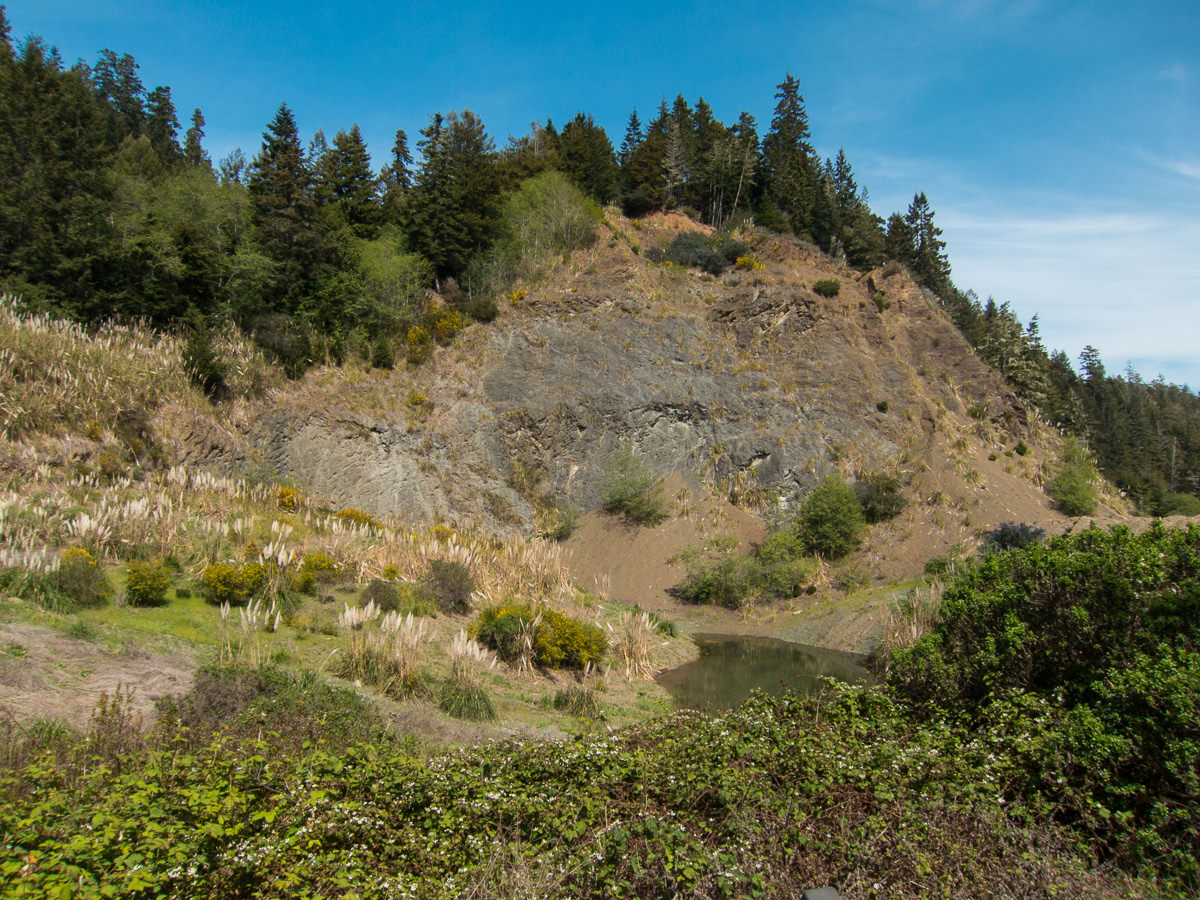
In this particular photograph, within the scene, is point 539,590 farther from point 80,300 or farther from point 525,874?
point 80,300

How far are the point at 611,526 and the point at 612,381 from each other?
24.7 ft

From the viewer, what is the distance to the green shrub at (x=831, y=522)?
2795 centimetres

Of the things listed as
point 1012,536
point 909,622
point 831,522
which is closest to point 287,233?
point 831,522

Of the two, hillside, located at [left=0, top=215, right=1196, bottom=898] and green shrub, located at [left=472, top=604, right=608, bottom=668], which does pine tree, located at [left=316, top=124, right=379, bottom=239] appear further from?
green shrub, located at [left=472, top=604, right=608, bottom=668]

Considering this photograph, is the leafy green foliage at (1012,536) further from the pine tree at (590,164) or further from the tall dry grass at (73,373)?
the pine tree at (590,164)

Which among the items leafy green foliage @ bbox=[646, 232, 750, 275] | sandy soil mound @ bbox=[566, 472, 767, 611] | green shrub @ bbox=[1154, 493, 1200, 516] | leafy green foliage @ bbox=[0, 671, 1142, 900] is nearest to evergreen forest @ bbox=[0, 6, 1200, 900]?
leafy green foliage @ bbox=[0, 671, 1142, 900]

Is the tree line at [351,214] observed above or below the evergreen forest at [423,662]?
above

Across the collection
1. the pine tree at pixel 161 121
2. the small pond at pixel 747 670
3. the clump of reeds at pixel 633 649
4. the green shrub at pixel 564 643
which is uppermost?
the pine tree at pixel 161 121

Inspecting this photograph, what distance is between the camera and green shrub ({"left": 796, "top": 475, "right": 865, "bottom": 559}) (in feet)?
91.7

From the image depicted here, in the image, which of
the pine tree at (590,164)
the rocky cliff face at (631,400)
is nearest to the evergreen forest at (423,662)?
the rocky cliff face at (631,400)

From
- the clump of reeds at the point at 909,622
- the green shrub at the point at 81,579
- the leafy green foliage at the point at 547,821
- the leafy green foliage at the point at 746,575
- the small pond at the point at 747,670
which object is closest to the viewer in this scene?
the leafy green foliage at the point at 547,821

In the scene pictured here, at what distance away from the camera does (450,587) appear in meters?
17.0

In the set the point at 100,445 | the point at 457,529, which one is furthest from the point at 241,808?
the point at 457,529

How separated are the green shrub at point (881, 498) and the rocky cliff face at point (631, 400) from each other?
2350 millimetres
